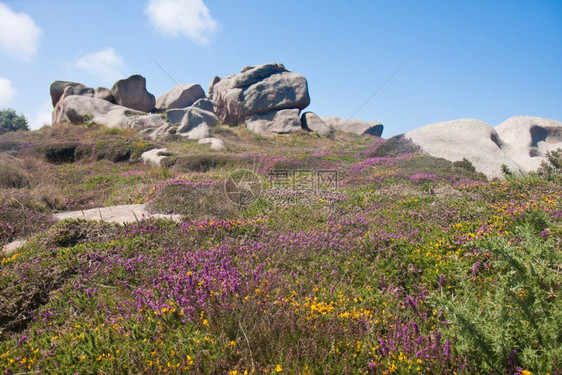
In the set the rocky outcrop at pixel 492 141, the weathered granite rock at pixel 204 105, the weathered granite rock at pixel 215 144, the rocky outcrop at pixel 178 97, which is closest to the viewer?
the rocky outcrop at pixel 492 141

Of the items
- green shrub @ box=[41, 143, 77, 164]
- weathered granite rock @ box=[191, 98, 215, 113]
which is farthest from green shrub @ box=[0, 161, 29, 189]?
weathered granite rock @ box=[191, 98, 215, 113]

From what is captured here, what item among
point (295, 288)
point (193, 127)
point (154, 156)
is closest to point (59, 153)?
point (154, 156)

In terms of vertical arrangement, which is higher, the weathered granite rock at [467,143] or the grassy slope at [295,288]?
the weathered granite rock at [467,143]

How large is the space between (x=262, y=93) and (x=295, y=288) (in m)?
39.8

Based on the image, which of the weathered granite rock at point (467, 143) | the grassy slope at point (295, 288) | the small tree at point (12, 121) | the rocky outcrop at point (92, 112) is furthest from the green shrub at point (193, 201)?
the small tree at point (12, 121)

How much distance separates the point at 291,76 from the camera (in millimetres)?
44188

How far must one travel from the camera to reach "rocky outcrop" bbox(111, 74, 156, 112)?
140ft

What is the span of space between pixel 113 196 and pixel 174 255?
27.6 feet

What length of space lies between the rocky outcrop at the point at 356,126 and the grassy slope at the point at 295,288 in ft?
158

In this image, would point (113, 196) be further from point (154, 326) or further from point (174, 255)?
point (154, 326)

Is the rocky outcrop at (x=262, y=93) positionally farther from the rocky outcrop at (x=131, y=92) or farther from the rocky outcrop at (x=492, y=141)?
the rocky outcrop at (x=492, y=141)

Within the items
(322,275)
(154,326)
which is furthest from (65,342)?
(322,275)

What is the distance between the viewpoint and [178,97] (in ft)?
171

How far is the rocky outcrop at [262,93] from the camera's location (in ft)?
138
